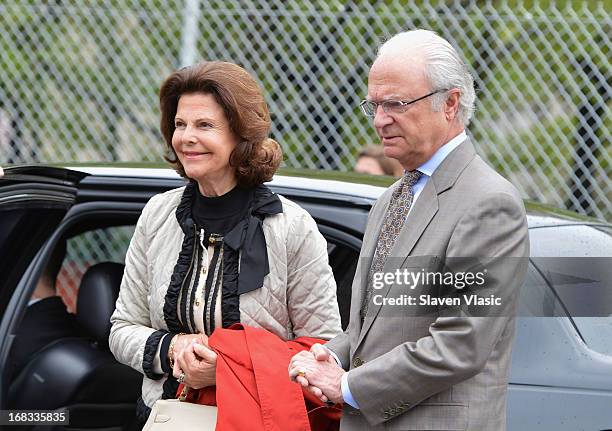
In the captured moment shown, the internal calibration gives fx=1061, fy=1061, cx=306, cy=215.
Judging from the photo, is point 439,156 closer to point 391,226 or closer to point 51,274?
point 391,226

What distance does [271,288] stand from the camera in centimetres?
286

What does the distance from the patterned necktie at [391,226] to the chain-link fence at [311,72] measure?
3289 mm

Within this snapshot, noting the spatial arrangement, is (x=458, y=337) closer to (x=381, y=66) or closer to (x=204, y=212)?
(x=381, y=66)

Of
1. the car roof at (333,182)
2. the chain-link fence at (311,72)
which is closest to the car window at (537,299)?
the car roof at (333,182)

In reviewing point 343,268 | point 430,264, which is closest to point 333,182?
point 343,268

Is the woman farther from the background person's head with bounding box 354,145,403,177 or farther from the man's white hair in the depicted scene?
the background person's head with bounding box 354,145,403,177

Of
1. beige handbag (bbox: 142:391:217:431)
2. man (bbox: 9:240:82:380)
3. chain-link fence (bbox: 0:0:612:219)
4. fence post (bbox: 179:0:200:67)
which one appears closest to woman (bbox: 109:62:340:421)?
beige handbag (bbox: 142:391:217:431)

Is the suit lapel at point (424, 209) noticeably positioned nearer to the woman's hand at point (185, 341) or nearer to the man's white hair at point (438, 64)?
the man's white hair at point (438, 64)

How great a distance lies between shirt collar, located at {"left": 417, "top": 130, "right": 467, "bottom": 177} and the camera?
2410 millimetres

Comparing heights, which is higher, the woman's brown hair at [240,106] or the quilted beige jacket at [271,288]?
the woman's brown hair at [240,106]

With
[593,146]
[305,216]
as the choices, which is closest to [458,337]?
[305,216]

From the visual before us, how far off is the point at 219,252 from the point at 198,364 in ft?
1.10

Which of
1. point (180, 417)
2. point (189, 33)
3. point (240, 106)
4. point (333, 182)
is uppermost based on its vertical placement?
point (240, 106)

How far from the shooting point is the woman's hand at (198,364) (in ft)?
8.83
